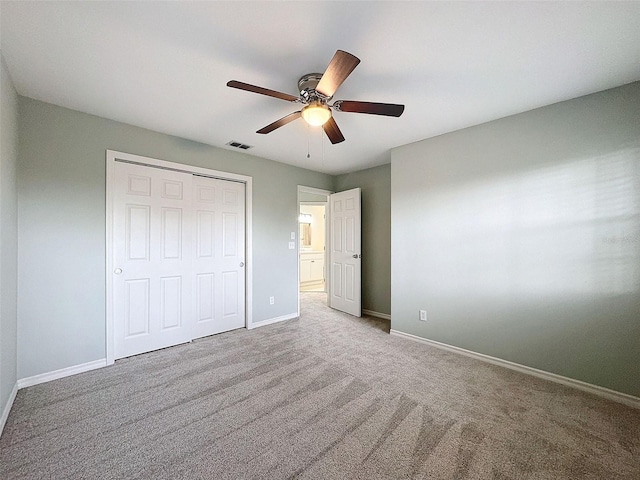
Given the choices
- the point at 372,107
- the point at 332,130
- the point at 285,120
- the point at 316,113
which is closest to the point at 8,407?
the point at 285,120

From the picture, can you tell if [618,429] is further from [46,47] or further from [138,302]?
[46,47]

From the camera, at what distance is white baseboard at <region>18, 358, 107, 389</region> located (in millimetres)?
2257

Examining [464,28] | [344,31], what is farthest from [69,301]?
[464,28]

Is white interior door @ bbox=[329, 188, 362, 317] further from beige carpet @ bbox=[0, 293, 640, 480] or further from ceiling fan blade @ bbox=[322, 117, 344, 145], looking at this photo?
ceiling fan blade @ bbox=[322, 117, 344, 145]

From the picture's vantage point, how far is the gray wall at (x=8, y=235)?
1.79 metres

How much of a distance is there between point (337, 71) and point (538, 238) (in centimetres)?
238

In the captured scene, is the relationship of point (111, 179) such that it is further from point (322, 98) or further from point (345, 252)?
point (345, 252)

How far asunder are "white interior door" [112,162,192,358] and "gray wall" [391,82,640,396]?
2849mm

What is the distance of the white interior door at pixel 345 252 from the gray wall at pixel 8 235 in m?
3.83

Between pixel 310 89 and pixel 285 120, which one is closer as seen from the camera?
pixel 310 89

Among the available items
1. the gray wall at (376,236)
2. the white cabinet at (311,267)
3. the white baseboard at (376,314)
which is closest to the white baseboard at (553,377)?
the white baseboard at (376,314)

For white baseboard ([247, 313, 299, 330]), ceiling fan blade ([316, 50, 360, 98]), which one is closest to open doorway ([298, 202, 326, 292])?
white baseboard ([247, 313, 299, 330])

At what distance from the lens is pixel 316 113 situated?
6.35 ft

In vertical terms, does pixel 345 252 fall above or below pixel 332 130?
below
